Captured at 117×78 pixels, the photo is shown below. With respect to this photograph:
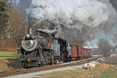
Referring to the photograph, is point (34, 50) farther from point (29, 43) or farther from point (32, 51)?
point (29, 43)

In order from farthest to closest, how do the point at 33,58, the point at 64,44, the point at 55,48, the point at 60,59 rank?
A: 1. the point at 64,44
2. the point at 60,59
3. the point at 55,48
4. the point at 33,58

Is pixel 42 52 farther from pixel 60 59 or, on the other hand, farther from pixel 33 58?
pixel 60 59

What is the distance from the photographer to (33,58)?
46.2ft

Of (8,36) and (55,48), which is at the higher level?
(8,36)

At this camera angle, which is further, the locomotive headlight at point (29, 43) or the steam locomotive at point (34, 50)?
the locomotive headlight at point (29, 43)


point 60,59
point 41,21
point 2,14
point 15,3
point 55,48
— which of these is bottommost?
point 60,59

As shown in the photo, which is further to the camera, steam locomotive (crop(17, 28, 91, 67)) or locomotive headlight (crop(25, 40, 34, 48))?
locomotive headlight (crop(25, 40, 34, 48))

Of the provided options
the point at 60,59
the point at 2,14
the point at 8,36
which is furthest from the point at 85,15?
the point at 8,36

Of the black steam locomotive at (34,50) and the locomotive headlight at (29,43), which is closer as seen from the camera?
the black steam locomotive at (34,50)

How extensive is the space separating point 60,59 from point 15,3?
36.4 metres

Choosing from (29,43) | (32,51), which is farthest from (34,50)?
(29,43)

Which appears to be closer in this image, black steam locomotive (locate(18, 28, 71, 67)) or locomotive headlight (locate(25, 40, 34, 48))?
black steam locomotive (locate(18, 28, 71, 67))

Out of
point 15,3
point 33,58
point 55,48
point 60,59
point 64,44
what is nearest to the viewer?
point 33,58

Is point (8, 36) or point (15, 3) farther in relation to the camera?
point (15, 3)
